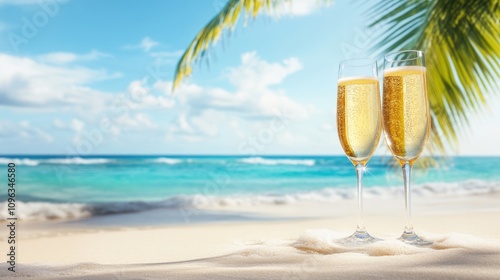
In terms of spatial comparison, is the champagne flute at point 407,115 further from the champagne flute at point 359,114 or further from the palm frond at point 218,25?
the palm frond at point 218,25

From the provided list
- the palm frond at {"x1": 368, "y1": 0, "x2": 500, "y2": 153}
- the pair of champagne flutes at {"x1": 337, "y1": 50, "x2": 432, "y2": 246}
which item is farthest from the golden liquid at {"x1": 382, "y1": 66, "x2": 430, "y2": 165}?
the palm frond at {"x1": 368, "y1": 0, "x2": 500, "y2": 153}

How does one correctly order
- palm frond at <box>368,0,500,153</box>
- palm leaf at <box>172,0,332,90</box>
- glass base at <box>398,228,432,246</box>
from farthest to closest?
palm leaf at <box>172,0,332,90</box>
palm frond at <box>368,0,500,153</box>
glass base at <box>398,228,432,246</box>

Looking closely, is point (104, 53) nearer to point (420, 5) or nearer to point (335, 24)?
point (335, 24)

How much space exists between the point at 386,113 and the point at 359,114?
0.07m

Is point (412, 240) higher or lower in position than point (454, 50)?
lower

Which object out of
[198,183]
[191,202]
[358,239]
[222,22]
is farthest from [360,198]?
[198,183]

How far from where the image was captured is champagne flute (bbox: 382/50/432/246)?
4.63 ft

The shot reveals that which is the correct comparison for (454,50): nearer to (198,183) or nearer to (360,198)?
(360,198)

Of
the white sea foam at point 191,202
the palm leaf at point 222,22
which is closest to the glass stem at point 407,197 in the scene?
the palm leaf at point 222,22

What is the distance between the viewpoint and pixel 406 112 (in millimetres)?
1414

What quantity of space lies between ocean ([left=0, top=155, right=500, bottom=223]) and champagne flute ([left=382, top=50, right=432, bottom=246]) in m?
5.59

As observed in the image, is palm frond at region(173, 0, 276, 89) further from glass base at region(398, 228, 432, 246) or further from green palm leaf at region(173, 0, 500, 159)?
glass base at region(398, 228, 432, 246)

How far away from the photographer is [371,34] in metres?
3.87

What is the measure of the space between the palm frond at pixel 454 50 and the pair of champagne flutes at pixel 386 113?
2.23 meters
